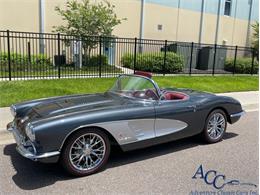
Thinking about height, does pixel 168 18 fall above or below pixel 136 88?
above

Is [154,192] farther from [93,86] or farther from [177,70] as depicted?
[177,70]

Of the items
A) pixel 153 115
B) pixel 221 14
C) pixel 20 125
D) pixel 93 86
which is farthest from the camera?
pixel 221 14

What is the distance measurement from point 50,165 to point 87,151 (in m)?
0.69

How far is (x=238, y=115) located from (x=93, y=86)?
5.64m

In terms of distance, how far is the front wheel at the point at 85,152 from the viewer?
3.56 meters

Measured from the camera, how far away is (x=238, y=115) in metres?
5.43

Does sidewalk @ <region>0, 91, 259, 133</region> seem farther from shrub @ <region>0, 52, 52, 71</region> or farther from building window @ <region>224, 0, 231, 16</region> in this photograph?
building window @ <region>224, 0, 231, 16</region>

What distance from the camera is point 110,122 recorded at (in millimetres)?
3795

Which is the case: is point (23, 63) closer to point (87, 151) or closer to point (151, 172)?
point (87, 151)

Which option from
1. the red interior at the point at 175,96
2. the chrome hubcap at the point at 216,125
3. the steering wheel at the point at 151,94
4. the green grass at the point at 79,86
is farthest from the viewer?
the green grass at the point at 79,86

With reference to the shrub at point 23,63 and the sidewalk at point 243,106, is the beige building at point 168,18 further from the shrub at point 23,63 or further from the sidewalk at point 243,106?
the sidewalk at point 243,106

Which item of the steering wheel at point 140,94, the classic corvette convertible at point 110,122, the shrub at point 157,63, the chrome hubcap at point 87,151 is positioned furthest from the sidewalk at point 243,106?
the shrub at point 157,63

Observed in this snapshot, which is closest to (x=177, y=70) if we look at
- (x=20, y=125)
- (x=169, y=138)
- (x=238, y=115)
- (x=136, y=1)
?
(x=136, y=1)

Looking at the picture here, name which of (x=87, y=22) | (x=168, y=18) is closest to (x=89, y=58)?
(x=87, y=22)
